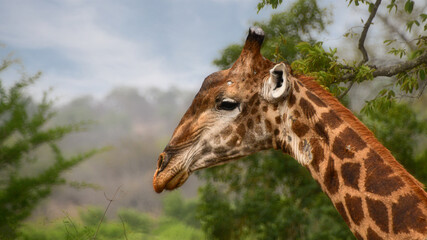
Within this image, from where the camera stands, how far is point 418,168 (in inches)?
426

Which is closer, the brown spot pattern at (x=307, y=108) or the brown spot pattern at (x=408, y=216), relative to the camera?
the brown spot pattern at (x=408, y=216)

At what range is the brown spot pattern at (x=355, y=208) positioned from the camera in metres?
2.91

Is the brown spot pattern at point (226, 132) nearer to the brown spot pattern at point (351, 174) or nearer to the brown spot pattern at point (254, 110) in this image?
the brown spot pattern at point (254, 110)

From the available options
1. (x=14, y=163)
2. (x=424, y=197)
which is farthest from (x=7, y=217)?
(x=424, y=197)

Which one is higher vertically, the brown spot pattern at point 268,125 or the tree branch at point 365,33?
the tree branch at point 365,33

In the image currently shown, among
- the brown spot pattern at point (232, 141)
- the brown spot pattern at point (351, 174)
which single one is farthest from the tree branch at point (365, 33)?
the brown spot pattern at point (351, 174)

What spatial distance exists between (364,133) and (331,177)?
1.39 feet

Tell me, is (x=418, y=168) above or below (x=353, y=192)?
above

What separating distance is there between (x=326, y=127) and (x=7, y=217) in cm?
747

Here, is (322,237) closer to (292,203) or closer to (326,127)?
(292,203)

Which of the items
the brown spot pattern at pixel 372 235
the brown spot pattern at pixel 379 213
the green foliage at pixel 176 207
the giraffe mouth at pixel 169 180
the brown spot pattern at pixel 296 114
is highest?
the green foliage at pixel 176 207

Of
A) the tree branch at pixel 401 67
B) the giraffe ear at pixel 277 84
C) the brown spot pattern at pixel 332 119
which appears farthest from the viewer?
the tree branch at pixel 401 67

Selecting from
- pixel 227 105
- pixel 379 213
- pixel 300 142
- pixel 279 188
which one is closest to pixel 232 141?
pixel 227 105

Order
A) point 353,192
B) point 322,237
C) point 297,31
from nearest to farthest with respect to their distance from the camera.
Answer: point 353,192
point 322,237
point 297,31
